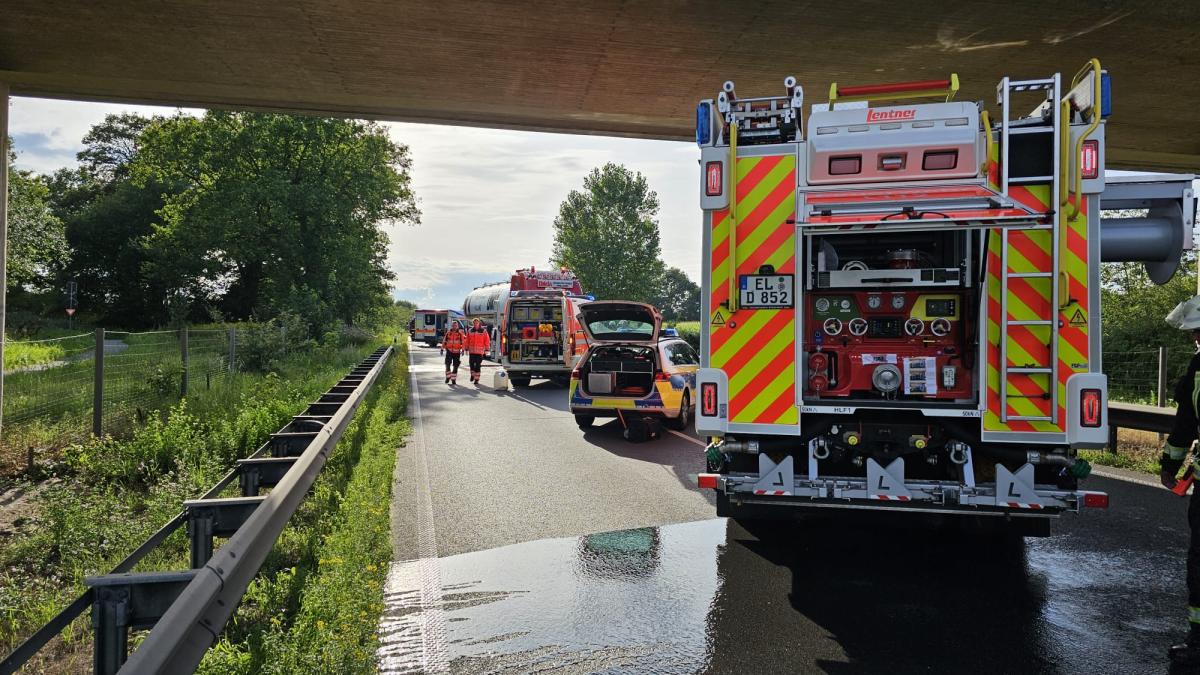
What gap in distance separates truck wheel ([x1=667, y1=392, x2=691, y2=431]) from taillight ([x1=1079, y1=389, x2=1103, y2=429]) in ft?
25.8

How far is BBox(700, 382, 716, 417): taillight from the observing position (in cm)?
613

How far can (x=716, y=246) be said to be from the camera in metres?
6.21

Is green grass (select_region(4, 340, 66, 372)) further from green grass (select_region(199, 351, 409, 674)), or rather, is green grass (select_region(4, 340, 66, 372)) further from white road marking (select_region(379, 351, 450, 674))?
white road marking (select_region(379, 351, 450, 674))

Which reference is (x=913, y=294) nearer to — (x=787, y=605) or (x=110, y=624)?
(x=787, y=605)

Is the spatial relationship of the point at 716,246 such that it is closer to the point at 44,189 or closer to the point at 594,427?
the point at 594,427

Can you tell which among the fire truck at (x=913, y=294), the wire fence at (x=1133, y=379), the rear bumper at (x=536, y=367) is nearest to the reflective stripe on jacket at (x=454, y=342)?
the rear bumper at (x=536, y=367)

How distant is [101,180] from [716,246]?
79097 mm

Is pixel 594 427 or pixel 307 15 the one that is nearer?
pixel 307 15

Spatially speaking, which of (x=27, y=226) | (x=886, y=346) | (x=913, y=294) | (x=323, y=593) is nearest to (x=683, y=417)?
(x=886, y=346)

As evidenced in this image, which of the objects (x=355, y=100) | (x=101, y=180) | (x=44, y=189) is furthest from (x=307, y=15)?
(x=101, y=180)

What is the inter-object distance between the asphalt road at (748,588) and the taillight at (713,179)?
276 cm

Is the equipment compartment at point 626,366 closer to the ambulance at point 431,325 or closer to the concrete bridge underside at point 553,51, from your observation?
the concrete bridge underside at point 553,51

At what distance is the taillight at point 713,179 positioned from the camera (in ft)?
20.1

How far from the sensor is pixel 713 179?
20.2 ft
